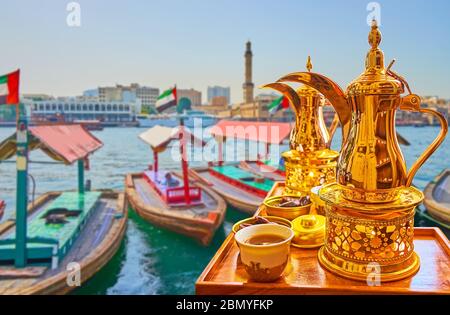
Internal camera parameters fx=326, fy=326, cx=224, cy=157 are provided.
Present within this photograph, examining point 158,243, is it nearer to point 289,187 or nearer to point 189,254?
point 189,254

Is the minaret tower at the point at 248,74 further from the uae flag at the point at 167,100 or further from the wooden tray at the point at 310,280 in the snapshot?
the wooden tray at the point at 310,280

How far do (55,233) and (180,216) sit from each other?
2.94 m

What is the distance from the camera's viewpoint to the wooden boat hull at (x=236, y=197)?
9586mm

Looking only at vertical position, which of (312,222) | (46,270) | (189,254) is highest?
(312,222)

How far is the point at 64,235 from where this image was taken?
655 cm

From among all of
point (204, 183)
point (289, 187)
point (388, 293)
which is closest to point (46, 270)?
point (289, 187)

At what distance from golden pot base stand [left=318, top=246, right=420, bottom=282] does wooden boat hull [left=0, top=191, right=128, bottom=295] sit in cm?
525

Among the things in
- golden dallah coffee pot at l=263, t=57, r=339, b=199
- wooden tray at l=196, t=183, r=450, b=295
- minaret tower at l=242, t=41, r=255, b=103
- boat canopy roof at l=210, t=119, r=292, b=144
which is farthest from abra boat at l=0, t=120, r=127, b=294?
minaret tower at l=242, t=41, r=255, b=103

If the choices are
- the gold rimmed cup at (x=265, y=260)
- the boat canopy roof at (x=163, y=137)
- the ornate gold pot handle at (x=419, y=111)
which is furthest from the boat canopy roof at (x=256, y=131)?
the gold rimmed cup at (x=265, y=260)

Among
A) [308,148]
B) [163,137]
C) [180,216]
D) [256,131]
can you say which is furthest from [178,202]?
[308,148]

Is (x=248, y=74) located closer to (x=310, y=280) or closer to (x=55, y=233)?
(x=55, y=233)

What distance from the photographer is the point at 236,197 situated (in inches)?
401

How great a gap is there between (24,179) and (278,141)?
7343mm

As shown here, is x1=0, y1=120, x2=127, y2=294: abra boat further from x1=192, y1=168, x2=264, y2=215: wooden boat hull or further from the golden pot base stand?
the golden pot base stand
